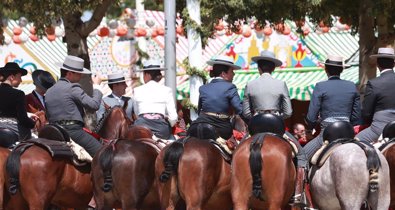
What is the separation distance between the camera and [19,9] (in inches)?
809

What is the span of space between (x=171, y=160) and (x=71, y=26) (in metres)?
8.70

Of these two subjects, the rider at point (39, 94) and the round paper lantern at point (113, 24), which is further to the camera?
the round paper lantern at point (113, 24)

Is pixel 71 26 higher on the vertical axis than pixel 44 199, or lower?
higher

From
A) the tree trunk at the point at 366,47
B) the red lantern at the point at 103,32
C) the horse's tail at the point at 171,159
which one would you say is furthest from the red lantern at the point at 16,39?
the horse's tail at the point at 171,159

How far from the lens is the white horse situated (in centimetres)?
1234

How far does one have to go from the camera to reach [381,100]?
14508mm

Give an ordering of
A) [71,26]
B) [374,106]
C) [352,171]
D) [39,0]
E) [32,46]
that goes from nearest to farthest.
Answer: [352,171] < [374,106] < [39,0] < [71,26] < [32,46]

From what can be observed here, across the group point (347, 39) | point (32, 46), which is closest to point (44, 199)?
point (32, 46)

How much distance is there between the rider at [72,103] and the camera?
14.5 metres

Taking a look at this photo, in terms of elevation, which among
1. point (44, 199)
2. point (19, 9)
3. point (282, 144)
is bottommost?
point (44, 199)

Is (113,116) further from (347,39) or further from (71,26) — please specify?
(347,39)

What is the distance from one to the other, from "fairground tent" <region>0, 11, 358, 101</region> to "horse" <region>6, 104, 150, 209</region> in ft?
42.4

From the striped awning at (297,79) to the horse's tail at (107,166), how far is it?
12.4 m

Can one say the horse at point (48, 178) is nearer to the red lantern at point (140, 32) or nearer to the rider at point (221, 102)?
the rider at point (221, 102)
